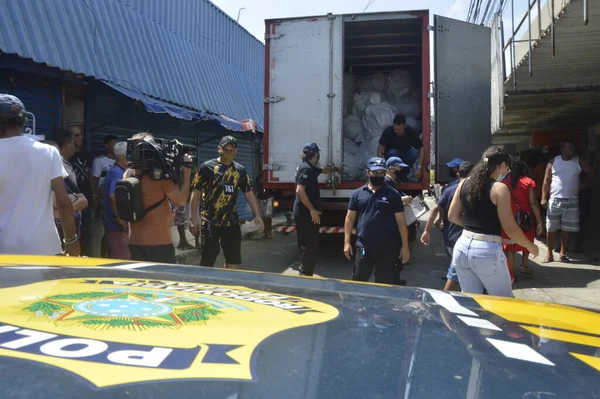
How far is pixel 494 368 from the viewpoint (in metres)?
1.22

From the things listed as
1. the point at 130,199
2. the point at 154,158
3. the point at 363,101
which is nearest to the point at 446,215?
the point at 154,158

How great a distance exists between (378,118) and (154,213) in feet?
18.7

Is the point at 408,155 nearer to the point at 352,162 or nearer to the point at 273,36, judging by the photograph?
the point at 352,162

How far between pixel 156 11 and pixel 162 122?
2217 mm

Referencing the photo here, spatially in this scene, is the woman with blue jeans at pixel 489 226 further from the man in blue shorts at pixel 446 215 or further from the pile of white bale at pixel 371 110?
the pile of white bale at pixel 371 110

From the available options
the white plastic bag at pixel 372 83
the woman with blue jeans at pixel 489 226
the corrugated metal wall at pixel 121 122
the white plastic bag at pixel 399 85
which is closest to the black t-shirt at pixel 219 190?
the woman with blue jeans at pixel 489 226

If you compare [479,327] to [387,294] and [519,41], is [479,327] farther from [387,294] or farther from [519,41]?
[519,41]

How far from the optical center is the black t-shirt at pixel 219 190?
209 inches

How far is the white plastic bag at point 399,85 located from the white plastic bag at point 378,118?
20.5 inches

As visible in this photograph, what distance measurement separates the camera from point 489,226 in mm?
3732

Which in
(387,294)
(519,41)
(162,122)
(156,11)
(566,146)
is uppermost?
(156,11)

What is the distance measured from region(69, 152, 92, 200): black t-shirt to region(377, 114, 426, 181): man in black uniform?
4.14 meters

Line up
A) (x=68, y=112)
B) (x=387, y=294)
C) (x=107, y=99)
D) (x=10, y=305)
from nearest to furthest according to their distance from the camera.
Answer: (x=10, y=305)
(x=387, y=294)
(x=68, y=112)
(x=107, y=99)

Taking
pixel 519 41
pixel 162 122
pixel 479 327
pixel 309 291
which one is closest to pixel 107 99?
pixel 162 122
